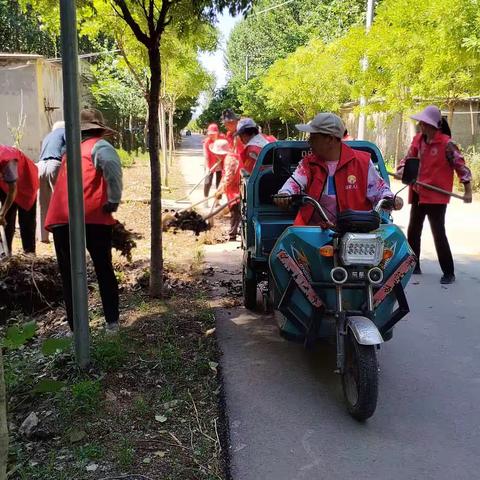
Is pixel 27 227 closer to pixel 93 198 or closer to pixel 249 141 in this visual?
pixel 249 141

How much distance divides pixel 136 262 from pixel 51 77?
282 inches

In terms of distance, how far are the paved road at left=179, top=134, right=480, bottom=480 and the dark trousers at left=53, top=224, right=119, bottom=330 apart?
0.93 meters

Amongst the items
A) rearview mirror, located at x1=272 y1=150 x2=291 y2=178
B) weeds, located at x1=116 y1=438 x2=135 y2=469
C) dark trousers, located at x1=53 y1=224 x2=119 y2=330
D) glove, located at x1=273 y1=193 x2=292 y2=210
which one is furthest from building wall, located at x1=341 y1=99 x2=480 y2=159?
weeds, located at x1=116 y1=438 x2=135 y2=469

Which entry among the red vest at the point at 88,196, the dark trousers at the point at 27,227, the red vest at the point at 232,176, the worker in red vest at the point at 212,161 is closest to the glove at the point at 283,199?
the red vest at the point at 88,196

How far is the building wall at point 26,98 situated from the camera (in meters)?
11.0

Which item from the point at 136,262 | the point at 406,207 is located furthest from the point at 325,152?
the point at 406,207

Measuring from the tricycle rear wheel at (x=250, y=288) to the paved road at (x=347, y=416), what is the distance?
0.12 metres

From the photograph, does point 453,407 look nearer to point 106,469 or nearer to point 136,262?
point 106,469

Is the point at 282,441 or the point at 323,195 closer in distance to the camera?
the point at 282,441

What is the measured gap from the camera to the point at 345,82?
80.5 feet

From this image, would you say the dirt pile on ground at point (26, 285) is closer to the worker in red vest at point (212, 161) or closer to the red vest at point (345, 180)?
the red vest at point (345, 180)

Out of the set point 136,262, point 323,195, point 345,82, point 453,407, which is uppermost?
point 345,82

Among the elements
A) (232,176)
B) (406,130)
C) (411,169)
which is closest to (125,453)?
(411,169)

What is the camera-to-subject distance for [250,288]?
5172 millimetres
